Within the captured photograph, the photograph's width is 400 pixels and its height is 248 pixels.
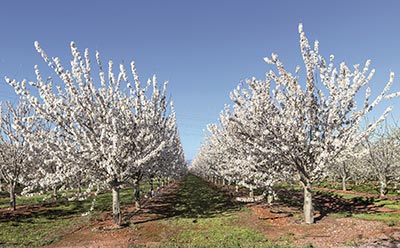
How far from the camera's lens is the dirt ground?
39.3 ft

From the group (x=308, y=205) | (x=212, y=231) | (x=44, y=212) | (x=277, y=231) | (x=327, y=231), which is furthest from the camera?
(x=44, y=212)

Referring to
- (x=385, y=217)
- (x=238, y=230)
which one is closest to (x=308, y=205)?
(x=238, y=230)

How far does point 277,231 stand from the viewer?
556 inches

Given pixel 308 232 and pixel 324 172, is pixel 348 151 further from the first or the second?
pixel 308 232

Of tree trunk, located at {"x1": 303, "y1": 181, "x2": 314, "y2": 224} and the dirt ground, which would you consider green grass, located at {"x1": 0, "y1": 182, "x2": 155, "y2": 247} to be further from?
tree trunk, located at {"x1": 303, "y1": 181, "x2": 314, "y2": 224}

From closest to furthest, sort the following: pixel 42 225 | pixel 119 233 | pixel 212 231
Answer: pixel 212 231 → pixel 119 233 → pixel 42 225

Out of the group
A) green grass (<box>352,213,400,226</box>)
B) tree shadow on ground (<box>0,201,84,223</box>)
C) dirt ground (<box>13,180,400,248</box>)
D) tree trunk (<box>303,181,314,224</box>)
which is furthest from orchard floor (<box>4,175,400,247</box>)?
tree shadow on ground (<box>0,201,84,223</box>)

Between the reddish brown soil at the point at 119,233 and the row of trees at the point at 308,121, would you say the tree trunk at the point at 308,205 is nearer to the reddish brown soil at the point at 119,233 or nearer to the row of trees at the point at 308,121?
the row of trees at the point at 308,121

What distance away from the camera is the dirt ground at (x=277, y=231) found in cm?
1198

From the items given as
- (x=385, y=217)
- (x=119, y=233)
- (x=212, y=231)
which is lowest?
(x=119, y=233)

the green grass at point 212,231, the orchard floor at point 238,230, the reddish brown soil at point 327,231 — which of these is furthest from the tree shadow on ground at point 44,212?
the reddish brown soil at point 327,231

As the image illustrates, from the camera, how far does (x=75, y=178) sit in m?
16.1

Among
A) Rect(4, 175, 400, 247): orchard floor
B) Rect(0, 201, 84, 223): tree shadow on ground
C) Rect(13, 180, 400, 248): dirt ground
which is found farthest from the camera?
Rect(0, 201, 84, 223): tree shadow on ground

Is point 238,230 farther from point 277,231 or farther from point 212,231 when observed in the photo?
point 277,231
